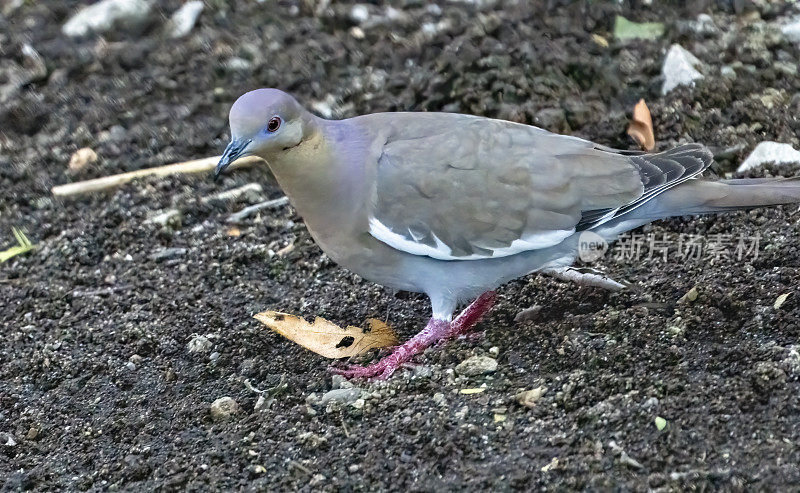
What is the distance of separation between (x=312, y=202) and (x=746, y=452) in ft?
5.70

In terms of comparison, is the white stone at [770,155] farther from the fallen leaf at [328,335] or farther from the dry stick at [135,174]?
the dry stick at [135,174]

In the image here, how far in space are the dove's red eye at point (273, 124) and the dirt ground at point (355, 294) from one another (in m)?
0.94

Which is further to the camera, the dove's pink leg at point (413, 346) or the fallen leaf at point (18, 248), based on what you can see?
the fallen leaf at point (18, 248)

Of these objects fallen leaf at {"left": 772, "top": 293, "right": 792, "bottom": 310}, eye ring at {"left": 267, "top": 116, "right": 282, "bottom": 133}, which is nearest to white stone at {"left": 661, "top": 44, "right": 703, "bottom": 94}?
fallen leaf at {"left": 772, "top": 293, "right": 792, "bottom": 310}

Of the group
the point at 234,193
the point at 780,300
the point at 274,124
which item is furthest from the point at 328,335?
the point at 780,300

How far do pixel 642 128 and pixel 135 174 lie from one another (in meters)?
2.64

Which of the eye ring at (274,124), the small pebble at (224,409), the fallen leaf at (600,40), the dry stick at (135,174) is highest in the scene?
the eye ring at (274,124)

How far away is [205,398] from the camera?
144 inches

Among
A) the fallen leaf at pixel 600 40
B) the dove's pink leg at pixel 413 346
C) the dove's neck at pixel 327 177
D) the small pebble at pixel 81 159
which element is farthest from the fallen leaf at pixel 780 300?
the small pebble at pixel 81 159

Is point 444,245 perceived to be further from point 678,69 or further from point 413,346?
point 678,69

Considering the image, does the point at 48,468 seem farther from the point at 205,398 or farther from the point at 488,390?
A: the point at 488,390

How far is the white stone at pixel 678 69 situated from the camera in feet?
17.0

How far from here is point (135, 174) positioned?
5.21 metres

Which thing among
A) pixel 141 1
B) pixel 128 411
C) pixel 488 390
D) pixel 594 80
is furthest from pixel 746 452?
pixel 141 1
